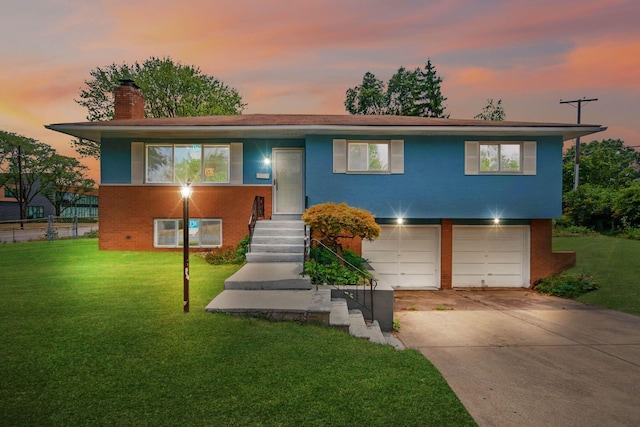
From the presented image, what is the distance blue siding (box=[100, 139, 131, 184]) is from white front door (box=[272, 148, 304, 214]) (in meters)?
5.56

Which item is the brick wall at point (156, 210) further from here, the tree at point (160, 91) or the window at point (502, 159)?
the tree at point (160, 91)

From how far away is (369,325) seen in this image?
22.6 feet

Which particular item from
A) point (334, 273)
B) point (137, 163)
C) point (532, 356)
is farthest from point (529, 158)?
point (137, 163)

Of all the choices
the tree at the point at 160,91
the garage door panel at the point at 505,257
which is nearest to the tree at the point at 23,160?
the tree at the point at 160,91

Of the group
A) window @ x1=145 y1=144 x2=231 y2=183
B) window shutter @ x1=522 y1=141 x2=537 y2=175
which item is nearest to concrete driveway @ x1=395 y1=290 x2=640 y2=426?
window shutter @ x1=522 y1=141 x2=537 y2=175

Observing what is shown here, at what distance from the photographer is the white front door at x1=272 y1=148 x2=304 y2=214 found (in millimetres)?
13156

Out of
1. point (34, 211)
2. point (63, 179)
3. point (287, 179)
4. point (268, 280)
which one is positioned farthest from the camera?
point (34, 211)

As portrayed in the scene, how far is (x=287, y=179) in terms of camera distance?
13203mm

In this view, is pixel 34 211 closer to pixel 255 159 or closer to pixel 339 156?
pixel 255 159

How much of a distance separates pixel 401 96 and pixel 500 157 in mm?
25692

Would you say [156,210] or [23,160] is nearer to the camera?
[156,210]

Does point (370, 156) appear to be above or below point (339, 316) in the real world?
above

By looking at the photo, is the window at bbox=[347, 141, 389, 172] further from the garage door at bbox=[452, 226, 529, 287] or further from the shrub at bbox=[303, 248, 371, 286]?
the shrub at bbox=[303, 248, 371, 286]

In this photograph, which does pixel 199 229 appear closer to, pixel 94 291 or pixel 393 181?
pixel 94 291
